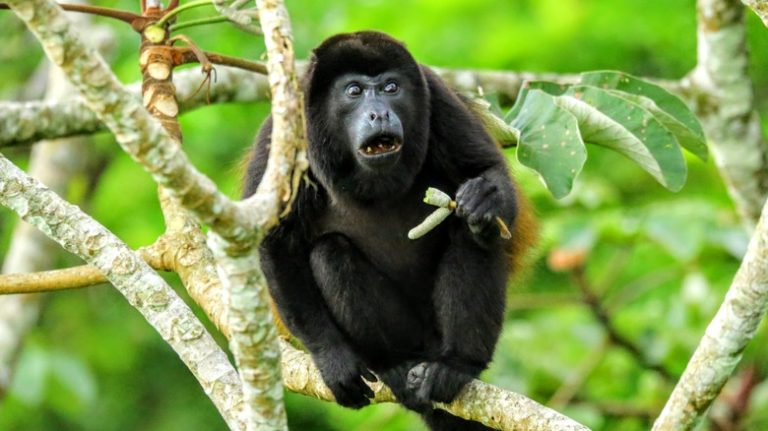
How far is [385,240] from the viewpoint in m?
4.62

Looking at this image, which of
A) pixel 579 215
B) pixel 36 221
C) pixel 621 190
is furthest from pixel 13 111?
pixel 621 190

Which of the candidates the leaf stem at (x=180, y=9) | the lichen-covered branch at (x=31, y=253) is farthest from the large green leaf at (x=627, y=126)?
the lichen-covered branch at (x=31, y=253)

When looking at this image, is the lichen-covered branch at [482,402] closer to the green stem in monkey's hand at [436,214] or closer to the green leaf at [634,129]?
the green stem in monkey's hand at [436,214]

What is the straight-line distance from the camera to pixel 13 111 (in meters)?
5.13

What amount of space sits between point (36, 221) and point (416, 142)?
56.8 inches

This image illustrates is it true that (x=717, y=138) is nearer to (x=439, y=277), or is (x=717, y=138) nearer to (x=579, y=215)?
(x=579, y=215)

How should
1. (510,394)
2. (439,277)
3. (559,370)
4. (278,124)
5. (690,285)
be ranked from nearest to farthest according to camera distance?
(278,124)
(510,394)
(439,277)
(690,285)
(559,370)

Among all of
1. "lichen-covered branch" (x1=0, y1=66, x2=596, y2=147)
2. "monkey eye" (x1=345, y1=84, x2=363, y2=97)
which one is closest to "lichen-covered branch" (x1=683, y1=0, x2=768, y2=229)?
"lichen-covered branch" (x1=0, y1=66, x2=596, y2=147)

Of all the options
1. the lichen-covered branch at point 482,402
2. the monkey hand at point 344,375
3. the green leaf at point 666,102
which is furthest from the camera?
the green leaf at point 666,102

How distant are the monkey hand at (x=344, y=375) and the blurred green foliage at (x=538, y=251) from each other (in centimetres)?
114

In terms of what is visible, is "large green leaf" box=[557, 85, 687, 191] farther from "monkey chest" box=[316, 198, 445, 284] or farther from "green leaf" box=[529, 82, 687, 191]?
"monkey chest" box=[316, 198, 445, 284]

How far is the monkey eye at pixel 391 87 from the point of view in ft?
14.2

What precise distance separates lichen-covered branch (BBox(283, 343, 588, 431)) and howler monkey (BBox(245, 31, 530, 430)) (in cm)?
6

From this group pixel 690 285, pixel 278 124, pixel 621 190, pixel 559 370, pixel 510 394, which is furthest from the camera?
pixel 621 190
